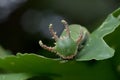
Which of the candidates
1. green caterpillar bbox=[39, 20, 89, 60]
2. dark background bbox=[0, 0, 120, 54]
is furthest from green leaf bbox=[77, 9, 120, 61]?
dark background bbox=[0, 0, 120, 54]

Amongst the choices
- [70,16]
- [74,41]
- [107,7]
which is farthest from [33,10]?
[74,41]

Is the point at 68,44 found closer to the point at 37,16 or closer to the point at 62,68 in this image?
the point at 62,68

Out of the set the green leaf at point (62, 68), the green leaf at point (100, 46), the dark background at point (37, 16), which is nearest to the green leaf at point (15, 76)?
the green leaf at point (62, 68)

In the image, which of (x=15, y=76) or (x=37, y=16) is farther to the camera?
(x=37, y=16)

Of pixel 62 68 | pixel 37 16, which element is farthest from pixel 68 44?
pixel 37 16

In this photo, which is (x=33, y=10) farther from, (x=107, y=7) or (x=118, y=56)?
(x=118, y=56)

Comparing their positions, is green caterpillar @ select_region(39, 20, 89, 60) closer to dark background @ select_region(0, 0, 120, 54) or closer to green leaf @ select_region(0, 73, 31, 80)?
green leaf @ select_region(0, 73, 31, 80)
